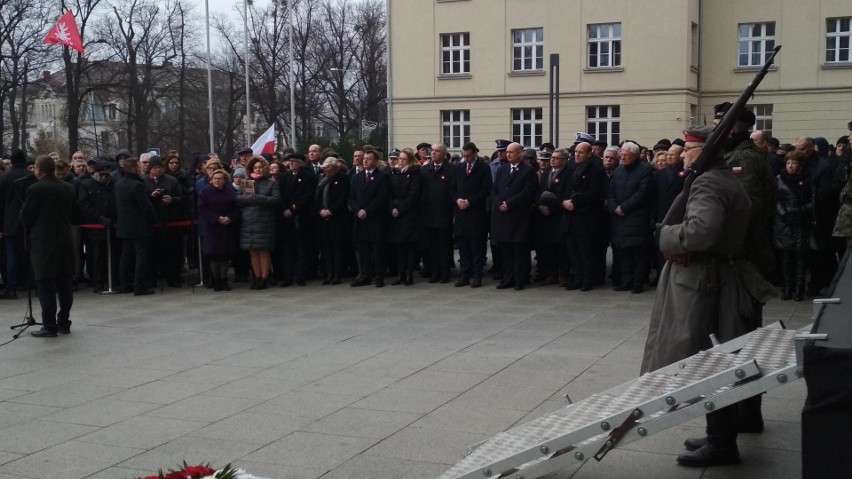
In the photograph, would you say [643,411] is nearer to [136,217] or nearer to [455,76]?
[136,217]

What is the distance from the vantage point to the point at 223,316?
38.6 feet

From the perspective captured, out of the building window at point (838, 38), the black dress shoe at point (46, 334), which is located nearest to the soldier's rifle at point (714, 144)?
the black dress shoe at point (46, 334)

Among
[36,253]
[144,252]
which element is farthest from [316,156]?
[36,253]

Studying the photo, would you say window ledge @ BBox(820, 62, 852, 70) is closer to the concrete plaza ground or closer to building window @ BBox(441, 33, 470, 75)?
building window @ BBox(441, 33, 470, 75)

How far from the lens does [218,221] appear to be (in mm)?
14234

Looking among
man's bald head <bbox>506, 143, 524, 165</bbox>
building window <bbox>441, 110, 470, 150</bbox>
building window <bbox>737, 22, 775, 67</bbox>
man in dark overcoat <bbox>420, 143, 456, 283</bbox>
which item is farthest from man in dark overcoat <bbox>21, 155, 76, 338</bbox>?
building window <bbox>737, 22, 775, 67</bbox>

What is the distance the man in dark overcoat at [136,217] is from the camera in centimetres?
1406

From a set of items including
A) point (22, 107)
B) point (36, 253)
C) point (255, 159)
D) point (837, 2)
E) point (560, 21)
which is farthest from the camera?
point (22, 107)

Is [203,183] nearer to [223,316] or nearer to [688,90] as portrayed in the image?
[223,316]

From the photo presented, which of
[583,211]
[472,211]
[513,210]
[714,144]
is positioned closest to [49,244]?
[472,211]

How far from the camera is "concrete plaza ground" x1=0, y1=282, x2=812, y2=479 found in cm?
577

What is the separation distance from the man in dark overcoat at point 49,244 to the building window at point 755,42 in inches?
1332

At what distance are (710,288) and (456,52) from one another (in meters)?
36.9

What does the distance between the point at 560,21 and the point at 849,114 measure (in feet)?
41.1
